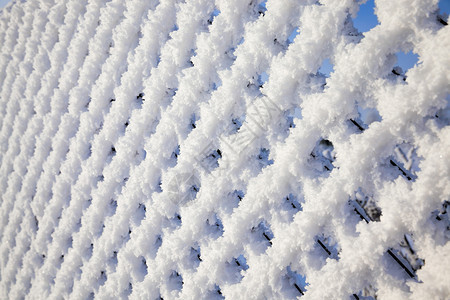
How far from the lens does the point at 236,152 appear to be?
2.43 ft

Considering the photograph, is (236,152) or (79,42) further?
(79,42)

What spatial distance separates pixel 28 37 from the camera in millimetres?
1495

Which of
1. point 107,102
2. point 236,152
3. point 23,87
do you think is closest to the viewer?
point 236,152

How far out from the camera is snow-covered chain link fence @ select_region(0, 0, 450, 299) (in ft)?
1.70

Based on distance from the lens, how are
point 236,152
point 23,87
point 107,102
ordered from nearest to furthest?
point 236,152 < point 107,102 < point 23,87

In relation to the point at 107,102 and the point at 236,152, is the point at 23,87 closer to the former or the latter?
the point at 107,102

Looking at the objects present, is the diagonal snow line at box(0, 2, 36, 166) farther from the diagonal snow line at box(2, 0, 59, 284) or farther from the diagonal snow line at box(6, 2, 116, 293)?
the diagonal snow line at box(6, 2, 116, 293)

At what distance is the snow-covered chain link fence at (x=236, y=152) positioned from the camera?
0.52 meters

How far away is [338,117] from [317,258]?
33cm

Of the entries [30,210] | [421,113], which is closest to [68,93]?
[30,210]

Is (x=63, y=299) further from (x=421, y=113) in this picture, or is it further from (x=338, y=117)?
(x=421, y=113)

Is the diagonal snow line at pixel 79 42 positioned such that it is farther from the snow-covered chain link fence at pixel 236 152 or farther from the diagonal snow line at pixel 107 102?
the diagonal snow line at pixel 107 102

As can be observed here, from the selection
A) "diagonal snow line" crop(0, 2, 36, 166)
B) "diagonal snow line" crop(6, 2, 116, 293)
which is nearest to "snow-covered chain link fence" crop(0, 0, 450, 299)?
"diagonal snow line" crop(6, 2, 116, 293)

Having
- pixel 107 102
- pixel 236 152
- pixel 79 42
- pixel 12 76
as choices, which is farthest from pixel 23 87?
pixel 236 152
